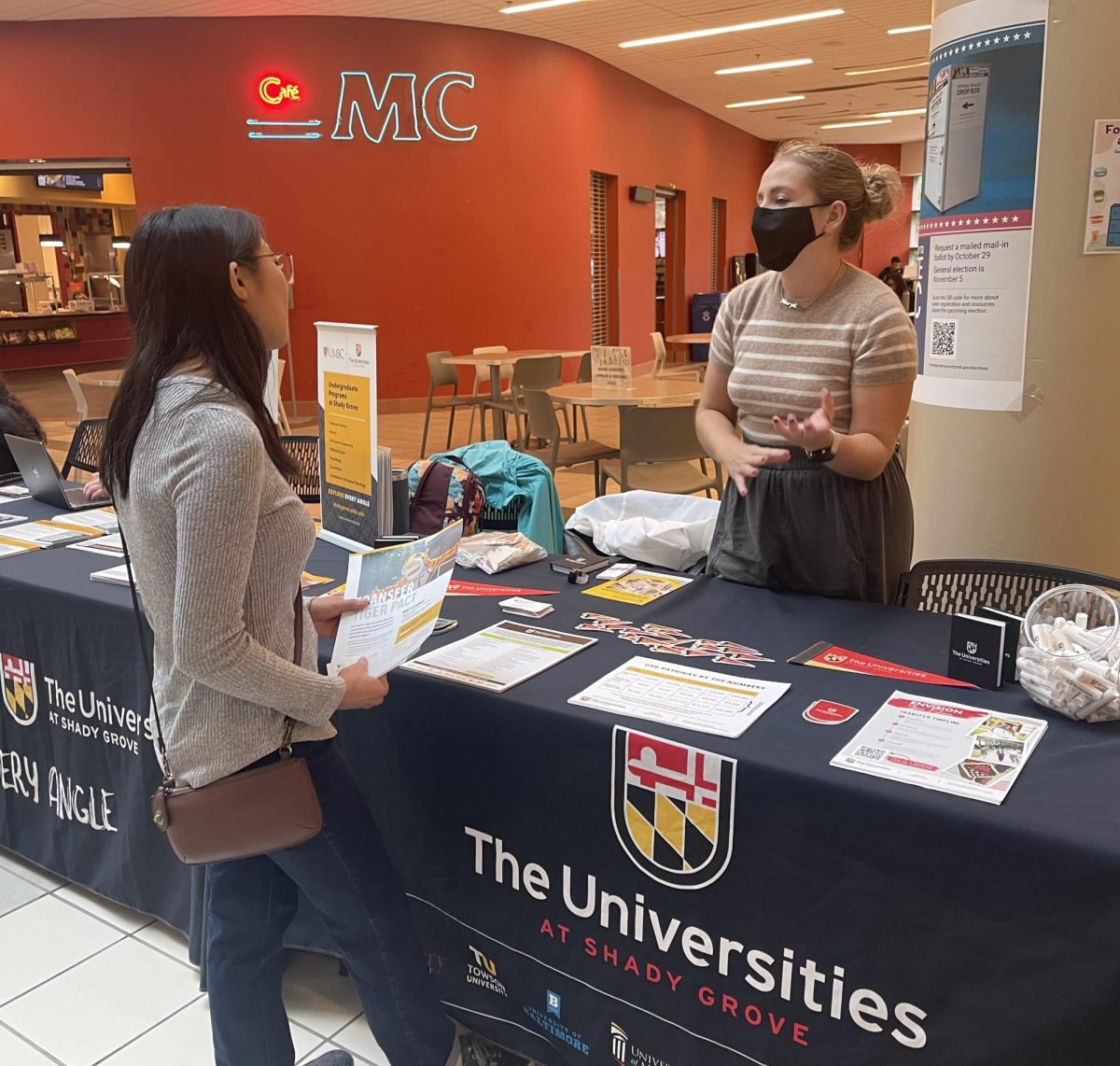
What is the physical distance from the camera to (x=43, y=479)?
9.67 feet

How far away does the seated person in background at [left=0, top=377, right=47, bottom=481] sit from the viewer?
11.2 ft

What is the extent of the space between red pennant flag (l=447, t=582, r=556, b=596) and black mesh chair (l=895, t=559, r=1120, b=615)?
736 mm

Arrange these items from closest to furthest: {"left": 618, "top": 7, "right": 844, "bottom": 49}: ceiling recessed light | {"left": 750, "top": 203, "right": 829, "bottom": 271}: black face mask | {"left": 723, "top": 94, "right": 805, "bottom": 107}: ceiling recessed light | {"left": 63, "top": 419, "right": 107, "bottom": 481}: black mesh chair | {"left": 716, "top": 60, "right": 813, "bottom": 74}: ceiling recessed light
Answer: {"left": 750, "top": 203, "right": 829, "bottom": 271}: black face mask
{"left": 63, "top": 419, "right": 107, "bottom": 481}: black mesh chair
{"left": 618, "top": 7, "right": 844, "bottom": 49}: ceiling recessed light
{"left": 716, "top": 60, "right": 813, "bottom": 74}: ceiling recessed light
{"left": 723, "top": 94, "right": 805, "bottom": 107}: ceiling recessed light

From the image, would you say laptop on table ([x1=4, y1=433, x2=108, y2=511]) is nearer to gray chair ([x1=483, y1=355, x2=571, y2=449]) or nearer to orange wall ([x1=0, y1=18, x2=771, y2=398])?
gray chair ([x1=483, y1=355, x2=571, y2=449])

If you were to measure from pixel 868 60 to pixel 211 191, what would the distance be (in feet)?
24.9

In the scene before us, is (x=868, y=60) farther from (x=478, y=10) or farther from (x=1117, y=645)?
(x=1117, y=645)

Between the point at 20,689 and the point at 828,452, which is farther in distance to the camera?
the point at 20,689

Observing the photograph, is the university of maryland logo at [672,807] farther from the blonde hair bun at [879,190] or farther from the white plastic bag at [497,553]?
the blonde hair bun at [879,190]

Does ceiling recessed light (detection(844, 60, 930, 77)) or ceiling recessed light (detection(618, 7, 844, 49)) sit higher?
ceiling recessed light (detection(844, 60, 930, 77))

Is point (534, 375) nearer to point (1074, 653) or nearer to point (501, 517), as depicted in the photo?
point (501, 517)

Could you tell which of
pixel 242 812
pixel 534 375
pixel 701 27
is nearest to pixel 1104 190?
pixel 242 812

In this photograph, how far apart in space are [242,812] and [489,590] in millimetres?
824

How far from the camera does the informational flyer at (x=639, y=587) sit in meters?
1.97

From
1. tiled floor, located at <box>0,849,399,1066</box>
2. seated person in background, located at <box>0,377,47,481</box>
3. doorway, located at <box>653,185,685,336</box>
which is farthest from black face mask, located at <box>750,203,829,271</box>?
doorway, located at <box>653,185,685,336</box>
